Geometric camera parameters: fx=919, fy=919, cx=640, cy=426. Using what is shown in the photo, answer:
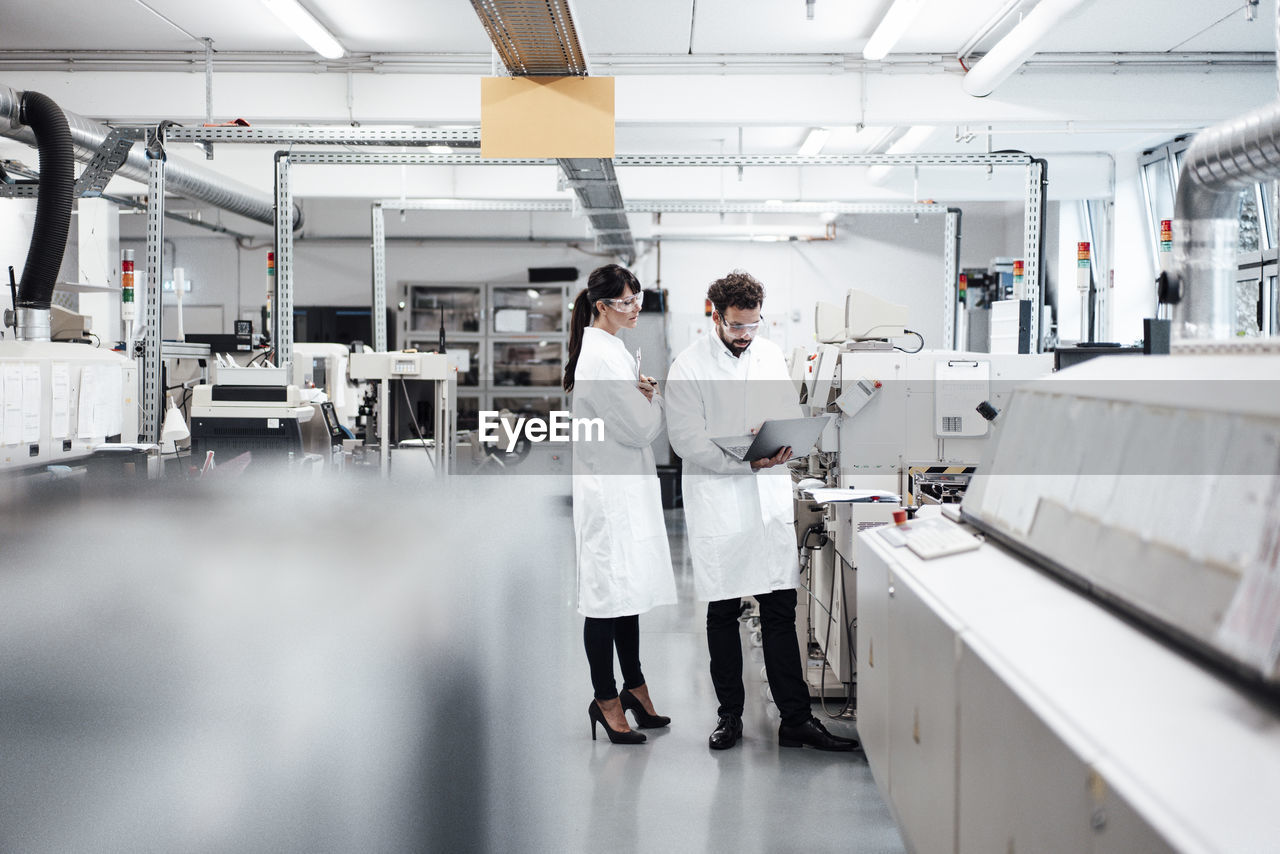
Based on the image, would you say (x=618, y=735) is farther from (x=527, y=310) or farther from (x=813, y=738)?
(x=527, y=310)

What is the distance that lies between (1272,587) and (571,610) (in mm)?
3561

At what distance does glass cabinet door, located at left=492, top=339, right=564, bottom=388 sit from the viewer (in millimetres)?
9305

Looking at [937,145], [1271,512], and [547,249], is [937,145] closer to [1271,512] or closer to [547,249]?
[547,249]

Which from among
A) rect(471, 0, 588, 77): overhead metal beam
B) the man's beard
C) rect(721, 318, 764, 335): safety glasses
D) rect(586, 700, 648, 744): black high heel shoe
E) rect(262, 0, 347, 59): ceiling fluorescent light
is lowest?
rect(586, 700, 648, 744): black high heel shoe

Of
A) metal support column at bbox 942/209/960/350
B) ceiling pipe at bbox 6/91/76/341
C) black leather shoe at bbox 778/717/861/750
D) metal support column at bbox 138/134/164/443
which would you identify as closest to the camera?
ceiling pipe at bbox 6/91/76/341

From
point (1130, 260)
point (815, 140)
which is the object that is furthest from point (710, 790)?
point (1130, 260)

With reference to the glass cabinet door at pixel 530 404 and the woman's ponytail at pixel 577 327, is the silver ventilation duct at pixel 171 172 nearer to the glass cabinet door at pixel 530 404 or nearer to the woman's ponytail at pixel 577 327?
the woman's ponytail at pixel 577 327

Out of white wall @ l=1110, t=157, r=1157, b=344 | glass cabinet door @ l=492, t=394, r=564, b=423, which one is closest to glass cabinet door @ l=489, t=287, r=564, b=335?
glass cabinet door @ l=492, t=394, r=564, b=423

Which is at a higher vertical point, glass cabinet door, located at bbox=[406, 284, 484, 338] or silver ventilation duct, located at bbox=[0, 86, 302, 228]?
silver ventilation duct, located at bbox=[0, 86, 302, 228]

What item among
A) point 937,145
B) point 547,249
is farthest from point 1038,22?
point 547,249

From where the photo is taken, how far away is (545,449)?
6996 mm

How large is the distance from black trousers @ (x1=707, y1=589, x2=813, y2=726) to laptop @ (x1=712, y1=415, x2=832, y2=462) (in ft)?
1.44

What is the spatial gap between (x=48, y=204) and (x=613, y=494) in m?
1.68

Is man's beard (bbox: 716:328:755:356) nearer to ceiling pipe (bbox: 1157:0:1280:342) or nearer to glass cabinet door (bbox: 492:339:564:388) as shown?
ceiling pipe (bbox: 1157:0:1280:342)
